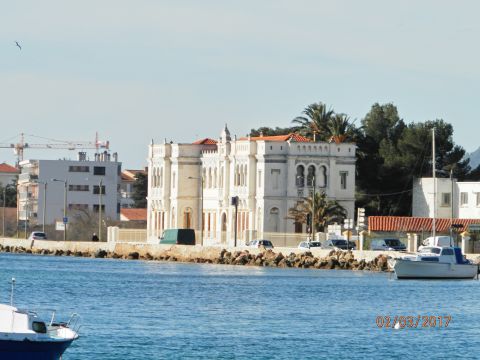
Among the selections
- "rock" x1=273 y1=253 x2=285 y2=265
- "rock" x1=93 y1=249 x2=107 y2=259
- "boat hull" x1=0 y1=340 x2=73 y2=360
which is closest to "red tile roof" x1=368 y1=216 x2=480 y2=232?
"rock" x1=273 y1=253 x2=285 y2=265

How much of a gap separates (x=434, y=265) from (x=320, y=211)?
116 feet

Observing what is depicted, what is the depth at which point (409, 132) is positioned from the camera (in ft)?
463

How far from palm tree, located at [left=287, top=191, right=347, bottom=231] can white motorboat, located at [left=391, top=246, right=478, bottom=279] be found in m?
32.1

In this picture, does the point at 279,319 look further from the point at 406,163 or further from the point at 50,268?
the point at 406,163

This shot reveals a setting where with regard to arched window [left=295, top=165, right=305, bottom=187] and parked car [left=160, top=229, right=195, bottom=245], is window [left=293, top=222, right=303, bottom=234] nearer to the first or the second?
arched window [left=295, top=165, right=305, bottom=187]

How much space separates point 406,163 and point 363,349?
88924mm

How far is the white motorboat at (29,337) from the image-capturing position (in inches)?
1474

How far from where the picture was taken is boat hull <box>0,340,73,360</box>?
1473 inches

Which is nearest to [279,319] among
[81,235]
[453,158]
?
[453,158]

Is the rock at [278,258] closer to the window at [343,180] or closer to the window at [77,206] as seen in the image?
the window at [343,180]

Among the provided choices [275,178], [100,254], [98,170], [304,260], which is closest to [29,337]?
[304,260]
